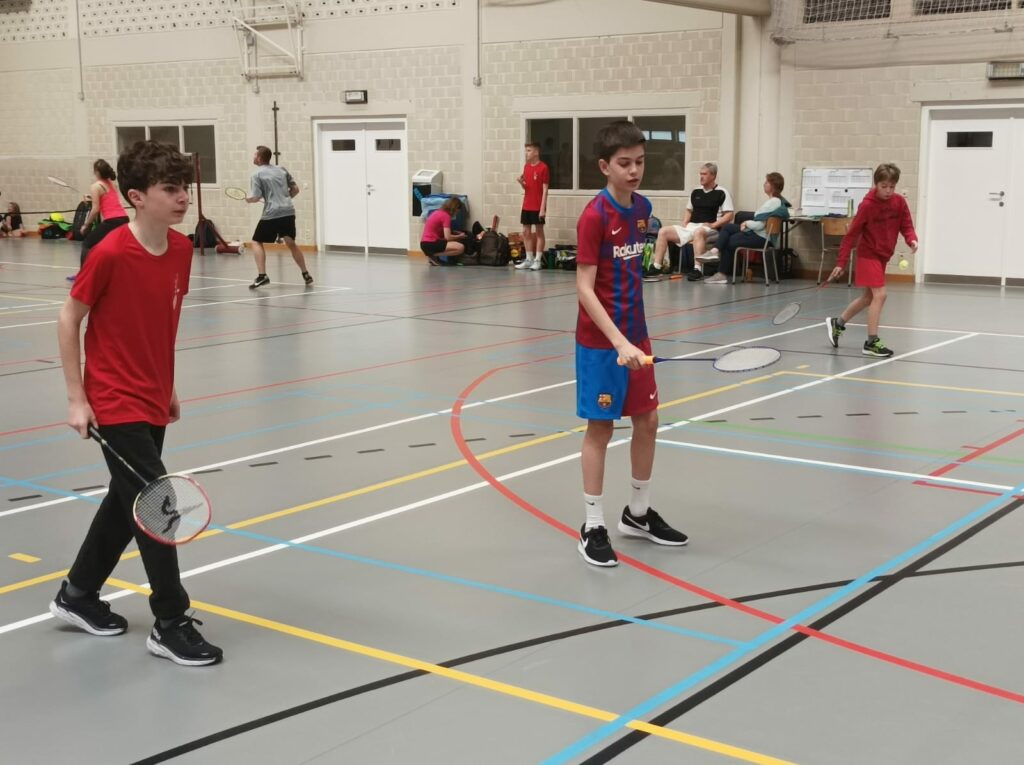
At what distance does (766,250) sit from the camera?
58.5 ft

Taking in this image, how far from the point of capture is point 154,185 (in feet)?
13.0

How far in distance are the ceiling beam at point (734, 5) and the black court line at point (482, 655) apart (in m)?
13.5

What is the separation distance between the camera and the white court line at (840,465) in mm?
6375

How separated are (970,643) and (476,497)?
2732 mm

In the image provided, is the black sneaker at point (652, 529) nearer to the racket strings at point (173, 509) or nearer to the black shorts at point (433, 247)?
the racket strings at point (173, 509)

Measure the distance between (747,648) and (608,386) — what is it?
1.39 meters

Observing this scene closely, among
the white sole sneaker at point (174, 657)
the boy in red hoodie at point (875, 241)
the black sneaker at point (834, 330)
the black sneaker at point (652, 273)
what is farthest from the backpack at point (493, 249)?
the white sole sneaker at point (174, 657)

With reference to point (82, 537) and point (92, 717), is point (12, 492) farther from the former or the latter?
point (92, 717)

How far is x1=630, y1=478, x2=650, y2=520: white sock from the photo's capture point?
17.8 ft

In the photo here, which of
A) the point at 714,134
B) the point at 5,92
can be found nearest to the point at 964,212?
the point at 714,134

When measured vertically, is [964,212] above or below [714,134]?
below

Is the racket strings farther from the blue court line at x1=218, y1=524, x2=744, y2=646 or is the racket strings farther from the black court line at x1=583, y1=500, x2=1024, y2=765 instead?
the black court line at x1=583, y1=500, x2=1024, y2=765

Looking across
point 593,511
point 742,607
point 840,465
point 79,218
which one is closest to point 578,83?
point 79,218

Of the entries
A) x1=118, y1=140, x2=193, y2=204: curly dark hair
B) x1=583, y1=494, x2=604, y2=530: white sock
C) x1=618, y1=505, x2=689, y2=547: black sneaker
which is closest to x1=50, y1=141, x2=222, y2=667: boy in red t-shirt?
x1=118, y1=140, x2=193, y2=204: curly dark hair
